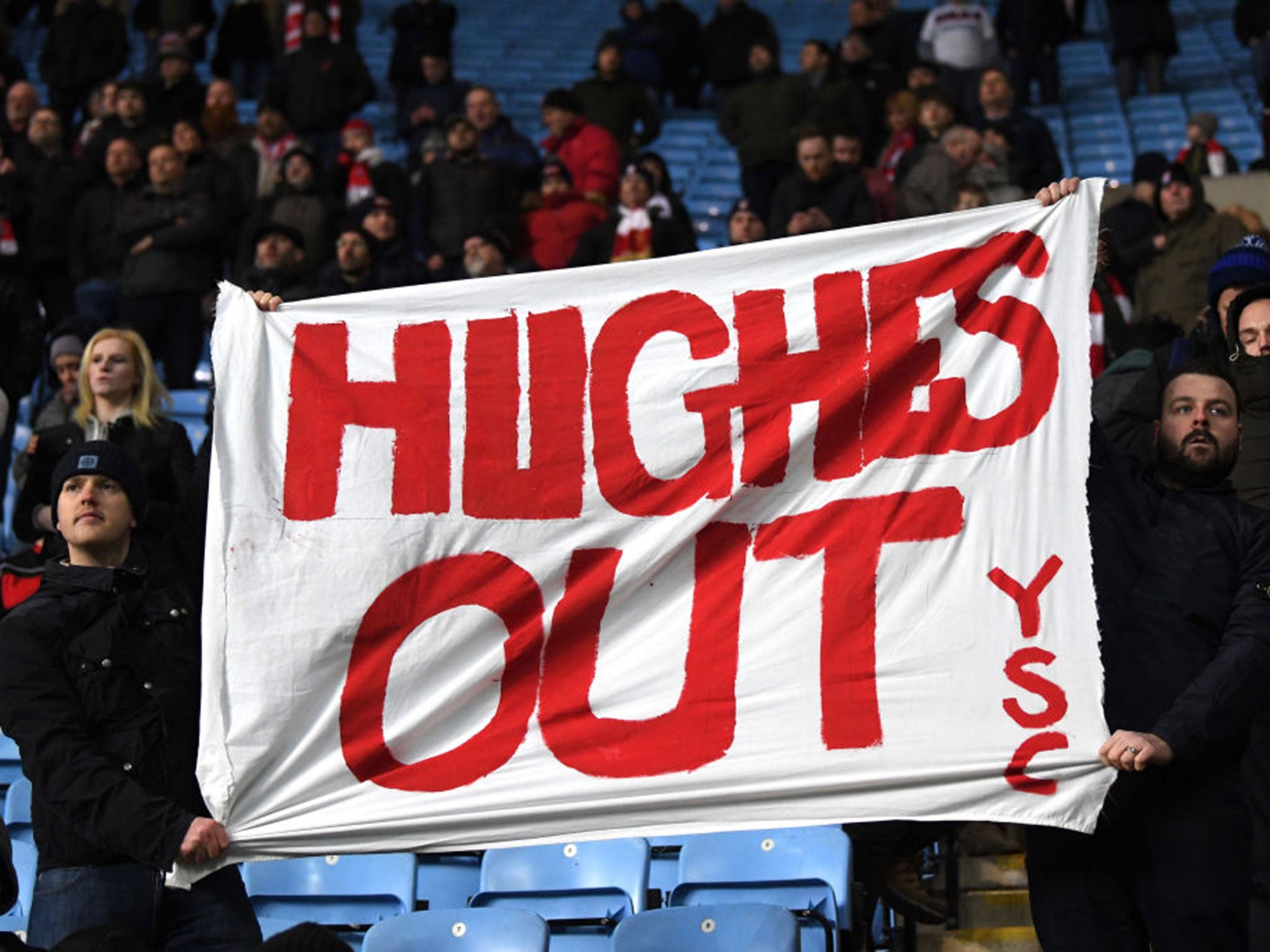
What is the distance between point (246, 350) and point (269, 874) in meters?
1.67

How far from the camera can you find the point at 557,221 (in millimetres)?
11227

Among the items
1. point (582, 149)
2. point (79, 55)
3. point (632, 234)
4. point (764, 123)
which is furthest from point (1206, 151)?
point (79, 55)

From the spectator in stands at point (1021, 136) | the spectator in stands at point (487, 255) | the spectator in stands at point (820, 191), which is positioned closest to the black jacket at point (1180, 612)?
the spectator in stands at point (487, 255)

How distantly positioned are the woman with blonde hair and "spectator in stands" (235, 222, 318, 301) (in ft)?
7.65

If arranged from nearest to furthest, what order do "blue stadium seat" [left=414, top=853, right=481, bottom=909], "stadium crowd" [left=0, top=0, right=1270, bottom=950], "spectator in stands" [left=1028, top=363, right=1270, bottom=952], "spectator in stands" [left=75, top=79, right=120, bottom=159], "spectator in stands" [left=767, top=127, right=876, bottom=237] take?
"spectator in stands" [left=1028, top=363, right=1270, bottom=952] < "stadium crowd" [left=0, top=0, right=1270, bottom=950] < "blue stadium seat" [left=414, top=853, right=481, bottom=909] < "spectator in stands" [left=767, top=127, right=876, bottom=237] < "spectator in stands" [left=75, top=79, right=120, bottom=159]

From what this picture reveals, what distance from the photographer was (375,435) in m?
5.18

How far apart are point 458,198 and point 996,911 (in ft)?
20.3

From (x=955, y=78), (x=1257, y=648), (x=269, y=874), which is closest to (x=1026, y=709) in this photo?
(x=1257, y=648)

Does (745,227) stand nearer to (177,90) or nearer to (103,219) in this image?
(103,219)

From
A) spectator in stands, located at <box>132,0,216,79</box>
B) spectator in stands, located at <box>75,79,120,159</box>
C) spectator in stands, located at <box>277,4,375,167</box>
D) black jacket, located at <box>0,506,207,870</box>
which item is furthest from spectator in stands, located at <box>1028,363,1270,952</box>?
spectator in stands, located at <box>132,0,216,79</box>

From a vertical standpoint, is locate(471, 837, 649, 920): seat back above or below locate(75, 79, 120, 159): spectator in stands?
below

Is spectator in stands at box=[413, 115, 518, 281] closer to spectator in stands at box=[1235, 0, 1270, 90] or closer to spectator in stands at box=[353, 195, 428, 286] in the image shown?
spectator in stands at box=[353, 195, 428, 286]

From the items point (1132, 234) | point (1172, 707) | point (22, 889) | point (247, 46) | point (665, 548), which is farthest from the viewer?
point (247, 46)

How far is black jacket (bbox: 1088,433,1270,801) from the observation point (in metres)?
4.46
